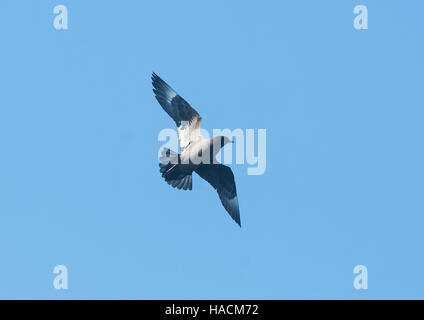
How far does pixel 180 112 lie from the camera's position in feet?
49.8

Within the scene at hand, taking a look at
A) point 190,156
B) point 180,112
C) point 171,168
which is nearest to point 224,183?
point 190,156

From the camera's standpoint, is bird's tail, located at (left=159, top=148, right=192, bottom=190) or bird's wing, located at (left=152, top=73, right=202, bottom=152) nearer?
bird's tail, located at (left=159, top=148, right=192, bottom=190)

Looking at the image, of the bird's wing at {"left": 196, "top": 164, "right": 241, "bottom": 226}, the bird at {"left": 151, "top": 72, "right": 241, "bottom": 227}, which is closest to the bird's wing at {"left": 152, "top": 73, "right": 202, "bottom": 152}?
the bird at {"left": 151, "top": 72, "right": 241, "bottom": 227}

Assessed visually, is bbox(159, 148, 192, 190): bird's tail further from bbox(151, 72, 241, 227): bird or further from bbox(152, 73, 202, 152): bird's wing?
bbox(152, 73, 202, 152): bird's wing

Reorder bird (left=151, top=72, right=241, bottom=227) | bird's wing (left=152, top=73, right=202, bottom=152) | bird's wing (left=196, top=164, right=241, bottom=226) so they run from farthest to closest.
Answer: bird's wing (left=196, top=164, right=241, bottom=226)
bird's wing (left=152, top=73, right=202, bottom=152)
bird (left=151, top=72, right=241, bottom=227)

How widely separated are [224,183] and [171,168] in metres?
1.18

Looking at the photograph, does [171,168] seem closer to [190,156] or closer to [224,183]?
[190,156]

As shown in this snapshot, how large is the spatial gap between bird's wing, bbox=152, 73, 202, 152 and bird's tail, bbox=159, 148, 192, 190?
27cm

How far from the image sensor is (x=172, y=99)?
15328 mm

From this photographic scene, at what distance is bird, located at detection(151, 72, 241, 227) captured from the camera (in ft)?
48.4
